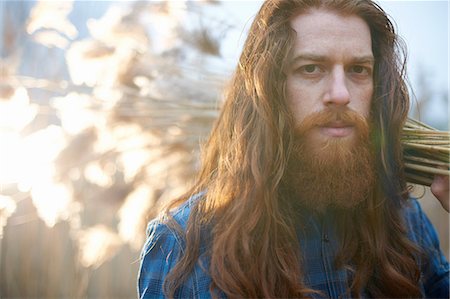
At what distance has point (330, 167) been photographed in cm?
175

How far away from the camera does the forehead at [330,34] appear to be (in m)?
1.69

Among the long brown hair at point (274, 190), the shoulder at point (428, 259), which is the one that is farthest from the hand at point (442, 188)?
the shoulder at point (428, 259)

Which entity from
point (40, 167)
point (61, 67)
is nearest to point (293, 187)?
point (40, 167)

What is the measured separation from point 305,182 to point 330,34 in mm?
452

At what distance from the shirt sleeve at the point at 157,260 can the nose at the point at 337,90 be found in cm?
60

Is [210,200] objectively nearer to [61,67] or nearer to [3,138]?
[3,138]

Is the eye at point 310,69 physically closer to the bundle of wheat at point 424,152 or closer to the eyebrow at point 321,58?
the eyebrow at point 321,58

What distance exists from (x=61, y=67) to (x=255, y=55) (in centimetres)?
172

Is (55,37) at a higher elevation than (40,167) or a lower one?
higher

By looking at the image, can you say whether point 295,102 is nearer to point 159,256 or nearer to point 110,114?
point 159,256

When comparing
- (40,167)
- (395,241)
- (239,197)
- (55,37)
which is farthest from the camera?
(55,37)

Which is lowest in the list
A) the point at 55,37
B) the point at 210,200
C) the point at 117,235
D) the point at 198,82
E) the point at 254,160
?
the point at 117,235

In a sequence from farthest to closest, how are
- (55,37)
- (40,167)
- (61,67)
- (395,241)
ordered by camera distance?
(61,67)
(55,37)
(40,167)
(395,241)

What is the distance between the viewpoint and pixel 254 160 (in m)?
1.73
